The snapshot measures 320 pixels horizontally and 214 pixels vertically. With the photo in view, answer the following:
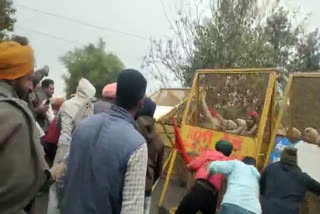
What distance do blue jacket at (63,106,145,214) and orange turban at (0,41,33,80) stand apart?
487mm

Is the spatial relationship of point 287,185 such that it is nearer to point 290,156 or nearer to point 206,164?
point 290,156

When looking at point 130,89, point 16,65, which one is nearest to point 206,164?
point 130,89

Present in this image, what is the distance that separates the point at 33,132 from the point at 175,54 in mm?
17061

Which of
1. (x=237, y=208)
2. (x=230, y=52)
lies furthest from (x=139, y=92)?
(x=230, y=52)

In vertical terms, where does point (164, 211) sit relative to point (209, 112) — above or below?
below

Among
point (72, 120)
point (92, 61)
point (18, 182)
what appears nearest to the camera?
point (18, 182)

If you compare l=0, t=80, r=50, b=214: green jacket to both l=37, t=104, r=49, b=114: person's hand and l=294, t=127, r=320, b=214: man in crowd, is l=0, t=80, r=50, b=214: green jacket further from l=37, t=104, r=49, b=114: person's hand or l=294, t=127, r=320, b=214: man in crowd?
l=294, t=127, r=320, b=214: man in crowd

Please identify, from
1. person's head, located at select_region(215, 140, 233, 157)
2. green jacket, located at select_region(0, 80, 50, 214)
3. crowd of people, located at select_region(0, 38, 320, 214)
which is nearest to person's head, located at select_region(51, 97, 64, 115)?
person's head, located at select_region(215, 140, 233, 157)

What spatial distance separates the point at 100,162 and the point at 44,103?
410 centimetres

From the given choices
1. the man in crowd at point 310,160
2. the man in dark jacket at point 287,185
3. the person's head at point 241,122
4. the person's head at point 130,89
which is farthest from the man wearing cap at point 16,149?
the person's head at point 241,122

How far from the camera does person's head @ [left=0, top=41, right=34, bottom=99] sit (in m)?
2.60

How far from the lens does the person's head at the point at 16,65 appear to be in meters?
2.60

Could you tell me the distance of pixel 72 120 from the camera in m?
5.54

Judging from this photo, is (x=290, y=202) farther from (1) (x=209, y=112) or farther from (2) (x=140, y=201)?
(2) (x=140, y=201)
